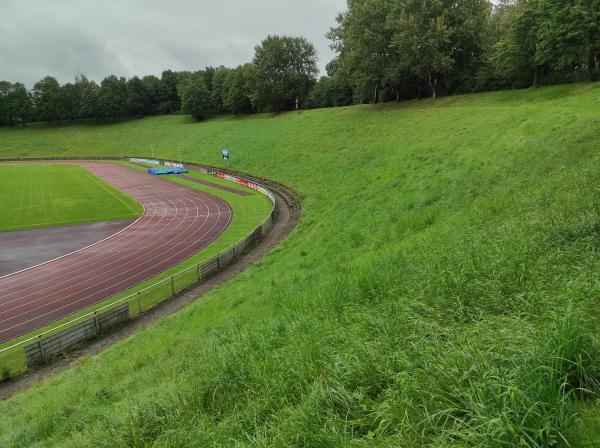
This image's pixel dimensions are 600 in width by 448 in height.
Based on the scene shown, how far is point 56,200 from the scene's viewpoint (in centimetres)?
4509

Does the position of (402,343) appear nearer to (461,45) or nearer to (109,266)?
(109,266)

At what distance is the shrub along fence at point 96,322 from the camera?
15602 mm

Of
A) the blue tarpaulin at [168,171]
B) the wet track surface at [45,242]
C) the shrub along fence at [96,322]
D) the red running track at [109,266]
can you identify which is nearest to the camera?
the shrub along fence at [96,322]

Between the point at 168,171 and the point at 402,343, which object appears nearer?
the point at 402,343

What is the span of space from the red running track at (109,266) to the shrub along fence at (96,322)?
A: 78.9 inches

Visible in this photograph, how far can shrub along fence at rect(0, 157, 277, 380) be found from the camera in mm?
15602

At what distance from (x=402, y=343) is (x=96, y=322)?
626 inches

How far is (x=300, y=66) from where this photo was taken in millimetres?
89875

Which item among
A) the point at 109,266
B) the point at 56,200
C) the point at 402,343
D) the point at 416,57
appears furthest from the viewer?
the point at 416,57

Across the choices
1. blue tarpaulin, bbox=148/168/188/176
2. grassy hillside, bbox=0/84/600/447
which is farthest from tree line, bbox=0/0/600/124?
blue tarpaulin, bbox=148/168/188/176

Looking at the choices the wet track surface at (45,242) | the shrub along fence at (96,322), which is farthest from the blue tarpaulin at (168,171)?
the shrub along fence at (96,322)

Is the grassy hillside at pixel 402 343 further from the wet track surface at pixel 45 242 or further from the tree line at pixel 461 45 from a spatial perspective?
the tree line at pixel 461 45

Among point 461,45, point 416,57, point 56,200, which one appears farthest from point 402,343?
point 461,45

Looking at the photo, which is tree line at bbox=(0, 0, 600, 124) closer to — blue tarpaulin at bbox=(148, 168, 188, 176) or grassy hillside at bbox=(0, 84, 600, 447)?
grassy hillside at bbox=(0, 84, 600, 447)
